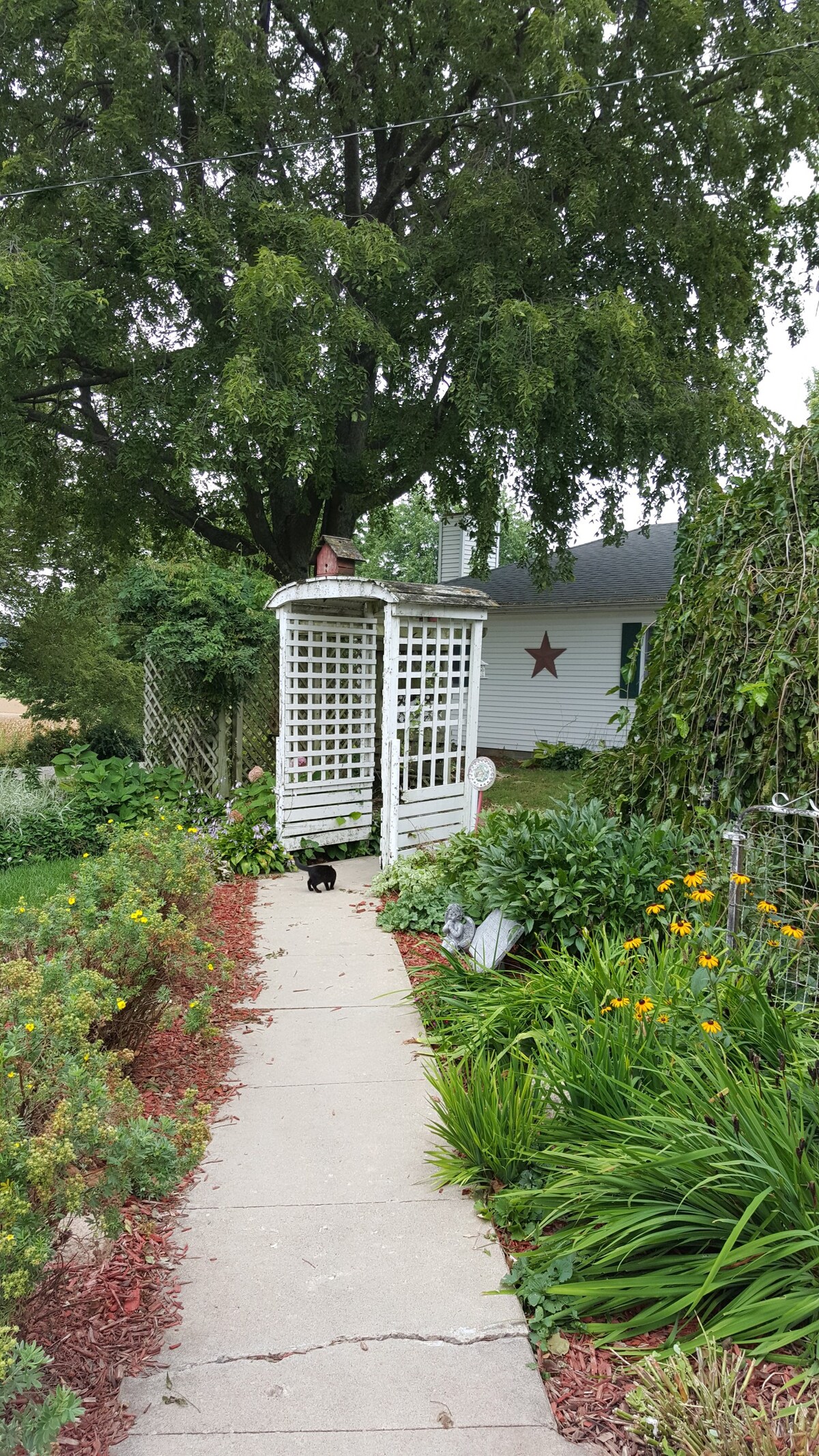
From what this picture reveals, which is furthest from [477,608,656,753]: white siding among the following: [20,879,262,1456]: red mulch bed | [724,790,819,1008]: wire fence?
[20,879,262,1456]: red mulch bed

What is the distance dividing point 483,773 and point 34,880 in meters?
3.47

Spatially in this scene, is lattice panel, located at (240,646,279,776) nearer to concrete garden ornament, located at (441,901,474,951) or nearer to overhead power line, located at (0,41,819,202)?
concrete garden ornament, located at (441,901,474,951)

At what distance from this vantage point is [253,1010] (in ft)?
15.4

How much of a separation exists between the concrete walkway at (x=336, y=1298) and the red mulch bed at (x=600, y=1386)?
5 centimetres

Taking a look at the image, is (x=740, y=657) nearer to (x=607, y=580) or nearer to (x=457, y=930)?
(x=457, y=930)

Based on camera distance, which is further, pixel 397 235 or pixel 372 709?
pixel 397 235

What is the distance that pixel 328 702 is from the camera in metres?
8.99

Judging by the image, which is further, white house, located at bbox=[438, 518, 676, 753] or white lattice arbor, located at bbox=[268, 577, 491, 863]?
white house, located at bbox=[438, 518, 676, 753]

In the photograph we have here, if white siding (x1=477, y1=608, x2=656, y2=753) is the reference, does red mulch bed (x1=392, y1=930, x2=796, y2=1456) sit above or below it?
below

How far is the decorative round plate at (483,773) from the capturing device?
721 cm

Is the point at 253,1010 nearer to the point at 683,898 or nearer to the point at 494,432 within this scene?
the point at 683,898

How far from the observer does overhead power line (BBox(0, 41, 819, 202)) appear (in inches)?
379

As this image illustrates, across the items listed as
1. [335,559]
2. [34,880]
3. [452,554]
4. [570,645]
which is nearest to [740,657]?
[335,559]

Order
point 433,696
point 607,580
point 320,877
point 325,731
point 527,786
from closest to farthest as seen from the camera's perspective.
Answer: point 320,877, point 433,696, point 325,731, point 527,786, point 607,580
